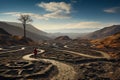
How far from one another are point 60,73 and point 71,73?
1846mm

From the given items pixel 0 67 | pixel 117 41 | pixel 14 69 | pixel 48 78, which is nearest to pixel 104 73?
pixel 48 78

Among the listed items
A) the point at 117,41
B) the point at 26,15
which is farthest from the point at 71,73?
the point at 26,15

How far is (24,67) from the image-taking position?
31766 millimetres

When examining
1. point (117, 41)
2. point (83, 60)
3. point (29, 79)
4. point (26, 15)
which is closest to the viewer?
point (29, 79)

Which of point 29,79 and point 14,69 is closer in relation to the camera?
point 29,79

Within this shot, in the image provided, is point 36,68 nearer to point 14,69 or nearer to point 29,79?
point 14,69

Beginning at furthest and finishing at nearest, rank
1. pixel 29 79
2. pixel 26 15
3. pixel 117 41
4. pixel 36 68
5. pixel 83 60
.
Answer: pixel 26 15
pixel 117 41
pixel 83 60
pixel 36 68
pixel 29 79

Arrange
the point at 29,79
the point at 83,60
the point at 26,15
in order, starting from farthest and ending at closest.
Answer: the point at 26,15 < the point at 83,60 < the point at 29,79

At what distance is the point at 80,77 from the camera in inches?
→ 1061

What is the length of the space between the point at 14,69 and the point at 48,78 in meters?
7.17

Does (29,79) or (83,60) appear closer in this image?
(29,79)

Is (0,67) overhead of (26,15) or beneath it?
beneath

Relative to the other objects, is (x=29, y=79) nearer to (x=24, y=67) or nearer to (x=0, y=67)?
(x=24, y=67)

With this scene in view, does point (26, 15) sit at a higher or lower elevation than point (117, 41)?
higher
